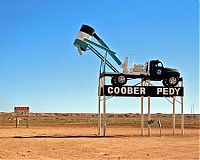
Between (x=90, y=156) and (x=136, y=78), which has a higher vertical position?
(x=136, y=78)

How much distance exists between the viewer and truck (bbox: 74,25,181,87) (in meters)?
32.4

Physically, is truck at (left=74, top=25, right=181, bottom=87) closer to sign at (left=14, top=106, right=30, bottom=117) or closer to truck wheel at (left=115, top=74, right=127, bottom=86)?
truck wheel at (left=115, top=74, right=127, bottom=86)

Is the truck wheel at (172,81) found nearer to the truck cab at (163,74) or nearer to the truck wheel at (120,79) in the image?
the truck cab at (163,74)

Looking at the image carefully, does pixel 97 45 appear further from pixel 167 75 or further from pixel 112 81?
pixel 167 75

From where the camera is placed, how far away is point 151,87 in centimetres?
3334

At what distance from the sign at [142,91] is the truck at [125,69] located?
34cm

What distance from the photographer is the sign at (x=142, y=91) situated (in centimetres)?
3225

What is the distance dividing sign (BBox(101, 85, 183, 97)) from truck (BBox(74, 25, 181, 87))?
345 mm

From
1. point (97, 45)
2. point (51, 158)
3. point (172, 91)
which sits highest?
point (97, 45)

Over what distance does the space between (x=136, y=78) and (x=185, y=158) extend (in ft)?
48.8

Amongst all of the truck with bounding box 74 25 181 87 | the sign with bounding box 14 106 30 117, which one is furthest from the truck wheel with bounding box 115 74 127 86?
the sign with bounding box 14 106 30 117

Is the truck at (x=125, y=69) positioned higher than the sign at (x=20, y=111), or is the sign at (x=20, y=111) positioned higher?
the truck at (x=125, y=69)

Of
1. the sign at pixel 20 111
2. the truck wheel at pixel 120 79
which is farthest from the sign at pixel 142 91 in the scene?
the sign at pixel 20 111

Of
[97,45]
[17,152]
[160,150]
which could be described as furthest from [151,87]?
[17,152]
